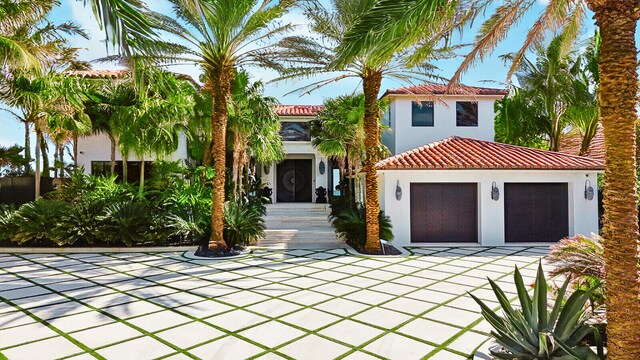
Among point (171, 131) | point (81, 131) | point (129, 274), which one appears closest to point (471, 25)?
point (129, 274)

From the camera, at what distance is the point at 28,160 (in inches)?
724

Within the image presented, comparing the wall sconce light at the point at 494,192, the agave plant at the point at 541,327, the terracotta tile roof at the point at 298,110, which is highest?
the terracotta tile roof at the point at 298,110

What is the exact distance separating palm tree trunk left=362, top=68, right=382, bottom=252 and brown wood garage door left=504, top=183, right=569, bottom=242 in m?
5.93

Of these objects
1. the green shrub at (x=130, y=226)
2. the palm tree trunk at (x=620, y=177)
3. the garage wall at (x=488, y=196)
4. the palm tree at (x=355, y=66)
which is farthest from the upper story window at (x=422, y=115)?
the palm tree trunk at (x=620, y=177)

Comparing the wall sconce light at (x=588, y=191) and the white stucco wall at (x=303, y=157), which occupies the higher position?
the white stucco wall at (x=303, y=157)

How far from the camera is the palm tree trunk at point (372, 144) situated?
12062 millimetres

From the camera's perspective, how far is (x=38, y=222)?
12836mm

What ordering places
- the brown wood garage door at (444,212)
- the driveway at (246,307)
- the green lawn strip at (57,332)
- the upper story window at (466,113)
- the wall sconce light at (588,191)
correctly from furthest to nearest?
the upper story window at (466,113) < the brown wood garage door at (444,212) < the wall sconce light at (588,191) < the driveway at (246,307) < the green lawn strip at (57,332)

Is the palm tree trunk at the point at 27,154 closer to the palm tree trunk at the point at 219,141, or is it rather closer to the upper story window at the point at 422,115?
the palm tree trunk at the point at 219,141

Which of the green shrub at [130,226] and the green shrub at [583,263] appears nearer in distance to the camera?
the green shrub at [583,263]

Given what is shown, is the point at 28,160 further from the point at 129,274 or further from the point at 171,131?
the point at 129,274

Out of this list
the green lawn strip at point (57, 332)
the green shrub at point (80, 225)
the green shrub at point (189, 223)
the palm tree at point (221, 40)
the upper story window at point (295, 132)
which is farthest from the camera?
the upper story window at point (295, 132)

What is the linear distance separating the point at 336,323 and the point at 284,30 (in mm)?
9443

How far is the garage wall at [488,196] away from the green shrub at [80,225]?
10.5m
